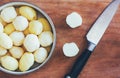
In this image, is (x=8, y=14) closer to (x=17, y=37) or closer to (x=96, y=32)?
(x=17, y=37)

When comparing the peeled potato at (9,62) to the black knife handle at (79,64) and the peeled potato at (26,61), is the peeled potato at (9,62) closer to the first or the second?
the peeled potato at (26,61)

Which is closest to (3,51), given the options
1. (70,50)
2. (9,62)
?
(9,62)

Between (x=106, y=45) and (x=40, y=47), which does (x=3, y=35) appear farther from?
(x=106, y=45)

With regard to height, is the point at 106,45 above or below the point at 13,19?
below

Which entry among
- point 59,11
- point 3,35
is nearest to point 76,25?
Answer: point 59,11

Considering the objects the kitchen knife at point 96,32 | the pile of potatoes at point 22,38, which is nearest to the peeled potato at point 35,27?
the pile of potatoes at point 22,38

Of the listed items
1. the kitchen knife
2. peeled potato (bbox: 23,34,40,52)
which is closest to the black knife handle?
the kitchen knife
